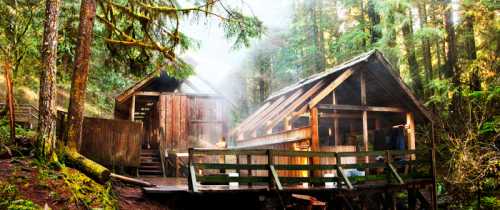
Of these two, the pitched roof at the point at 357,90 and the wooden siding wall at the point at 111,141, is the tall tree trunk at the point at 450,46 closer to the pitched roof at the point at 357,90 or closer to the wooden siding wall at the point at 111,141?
the pitched roof at the point at 357,90

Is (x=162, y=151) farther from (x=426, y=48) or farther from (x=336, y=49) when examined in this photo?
(x=426, y=48)

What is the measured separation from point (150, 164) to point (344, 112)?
35.9ft

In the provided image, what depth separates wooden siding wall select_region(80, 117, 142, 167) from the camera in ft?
43.8

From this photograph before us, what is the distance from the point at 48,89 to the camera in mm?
8516

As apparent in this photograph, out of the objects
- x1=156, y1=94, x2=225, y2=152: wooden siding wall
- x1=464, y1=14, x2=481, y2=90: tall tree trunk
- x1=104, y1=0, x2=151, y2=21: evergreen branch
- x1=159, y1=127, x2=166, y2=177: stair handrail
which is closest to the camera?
x1=104, y1=0, x2=151, y2=21: evergreen branch

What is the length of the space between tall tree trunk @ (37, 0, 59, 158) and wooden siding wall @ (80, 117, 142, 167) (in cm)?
481

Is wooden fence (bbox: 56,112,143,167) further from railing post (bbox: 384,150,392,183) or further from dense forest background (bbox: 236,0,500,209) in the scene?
dense forest background (bbox: 236,0,500,209)

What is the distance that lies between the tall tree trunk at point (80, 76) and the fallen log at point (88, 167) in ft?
1.00

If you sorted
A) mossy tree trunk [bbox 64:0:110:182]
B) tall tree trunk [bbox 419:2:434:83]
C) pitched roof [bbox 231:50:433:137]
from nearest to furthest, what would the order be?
mossy tree trunk [bbox 64:0:110:182] → pitched roof [bbox 231:50:433:137] → tall tree trunk [bbox 419:2:434:83]

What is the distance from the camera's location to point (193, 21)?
36.6ft

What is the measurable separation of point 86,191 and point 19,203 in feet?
5.53

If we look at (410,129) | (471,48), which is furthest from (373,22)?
(410,129)

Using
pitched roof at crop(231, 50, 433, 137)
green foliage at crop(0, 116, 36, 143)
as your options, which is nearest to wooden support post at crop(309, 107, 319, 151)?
pitched roof at crop(231, 50, 433, 137)

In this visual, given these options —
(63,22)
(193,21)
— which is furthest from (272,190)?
(63,22)
